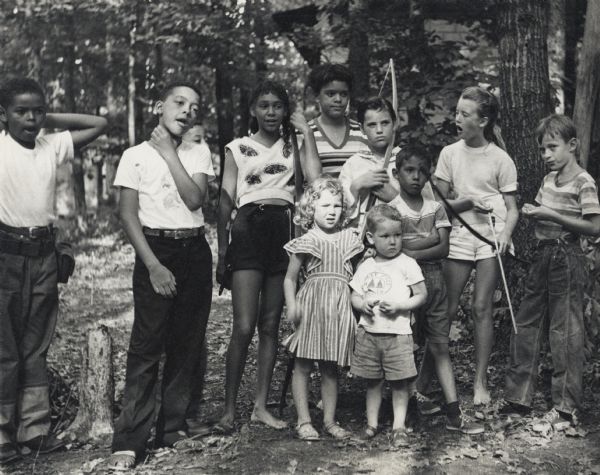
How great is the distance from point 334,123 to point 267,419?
6.58 ft

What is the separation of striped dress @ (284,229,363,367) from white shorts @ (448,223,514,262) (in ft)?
2.80

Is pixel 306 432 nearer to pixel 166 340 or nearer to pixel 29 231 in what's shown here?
pixel 166 340

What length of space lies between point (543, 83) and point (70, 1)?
39.5 ft

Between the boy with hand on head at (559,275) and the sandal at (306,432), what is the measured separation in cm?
138

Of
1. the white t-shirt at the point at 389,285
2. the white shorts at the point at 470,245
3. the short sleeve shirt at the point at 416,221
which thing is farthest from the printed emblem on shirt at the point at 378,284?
the white shorts at the point at 470,245

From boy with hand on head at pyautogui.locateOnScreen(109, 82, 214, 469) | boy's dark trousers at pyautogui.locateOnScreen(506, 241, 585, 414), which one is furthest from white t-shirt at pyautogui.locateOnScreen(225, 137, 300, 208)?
boy's dark trousers at pyautogui.locateOnScreen(506, 241, 585, 414)

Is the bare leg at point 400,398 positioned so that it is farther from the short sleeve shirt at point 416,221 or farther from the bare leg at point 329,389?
the short sleeve shirt at point 416,221

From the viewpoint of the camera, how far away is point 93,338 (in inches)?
203

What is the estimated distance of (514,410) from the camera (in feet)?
17.1

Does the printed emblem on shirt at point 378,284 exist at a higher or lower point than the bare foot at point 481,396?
higher

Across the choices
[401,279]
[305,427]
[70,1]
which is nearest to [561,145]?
[401,279]

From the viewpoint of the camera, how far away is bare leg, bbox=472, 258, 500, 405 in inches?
209

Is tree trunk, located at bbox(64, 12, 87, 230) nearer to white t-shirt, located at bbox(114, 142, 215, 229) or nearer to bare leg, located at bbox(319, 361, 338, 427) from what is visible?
white t-shirt, located at bbox(114, 142, 215, 229)

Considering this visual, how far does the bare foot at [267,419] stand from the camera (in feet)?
16.3
